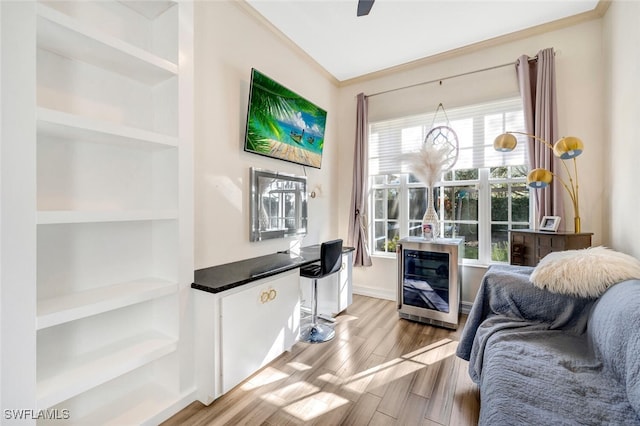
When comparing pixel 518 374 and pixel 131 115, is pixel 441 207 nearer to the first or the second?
pixel 518 374

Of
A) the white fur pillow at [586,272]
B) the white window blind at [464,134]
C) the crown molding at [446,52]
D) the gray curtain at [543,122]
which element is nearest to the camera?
the white fur pillow at [586,272]

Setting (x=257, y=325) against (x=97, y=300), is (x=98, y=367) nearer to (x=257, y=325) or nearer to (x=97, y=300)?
(x=97, y=300)

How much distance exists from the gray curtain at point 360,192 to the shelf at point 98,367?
100 inches

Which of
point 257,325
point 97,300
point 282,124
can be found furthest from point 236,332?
point 282,124

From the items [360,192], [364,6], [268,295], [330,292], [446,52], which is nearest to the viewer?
[364,6]

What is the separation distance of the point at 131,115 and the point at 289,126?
146 cm

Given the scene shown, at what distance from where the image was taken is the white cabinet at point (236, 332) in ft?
5.68

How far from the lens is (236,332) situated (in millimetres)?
1825

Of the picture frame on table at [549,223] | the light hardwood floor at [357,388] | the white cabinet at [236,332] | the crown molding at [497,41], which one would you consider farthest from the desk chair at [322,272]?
the crown molding at [497,41]

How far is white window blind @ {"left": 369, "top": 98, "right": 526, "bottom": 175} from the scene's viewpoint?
2.98 metres

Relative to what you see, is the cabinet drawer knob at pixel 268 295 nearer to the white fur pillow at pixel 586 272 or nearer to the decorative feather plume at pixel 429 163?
the white fur pillow at pixel 586 272

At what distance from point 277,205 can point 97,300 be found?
1.68m

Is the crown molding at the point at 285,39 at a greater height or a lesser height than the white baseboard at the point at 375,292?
greater

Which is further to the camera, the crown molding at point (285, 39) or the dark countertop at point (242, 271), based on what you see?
the crown molding at point (285, 39)
